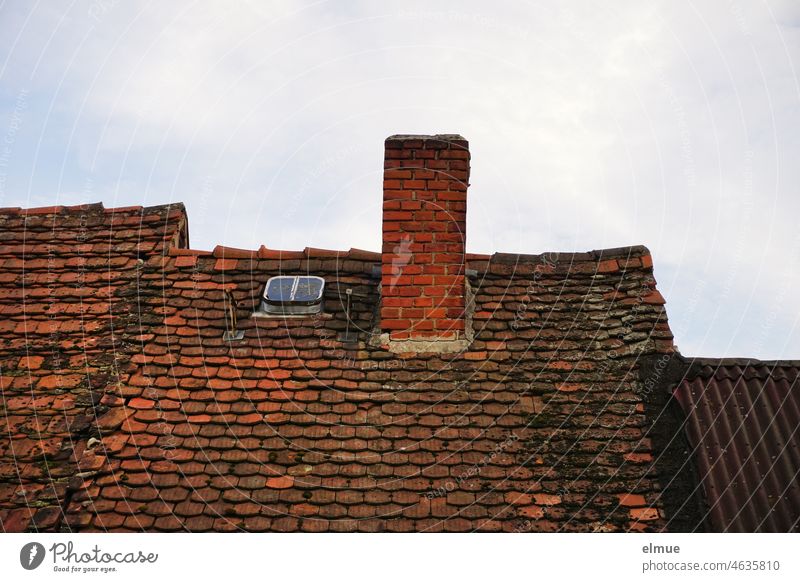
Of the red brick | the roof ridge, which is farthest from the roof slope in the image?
the red brick

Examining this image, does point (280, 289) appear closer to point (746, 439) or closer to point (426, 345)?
point (426, 345)

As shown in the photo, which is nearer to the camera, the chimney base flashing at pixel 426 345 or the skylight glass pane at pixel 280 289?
the chimney base flashing at pixel 426 345

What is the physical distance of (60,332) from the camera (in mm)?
6547

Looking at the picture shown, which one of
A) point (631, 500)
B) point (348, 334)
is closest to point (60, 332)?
point (348, 334)

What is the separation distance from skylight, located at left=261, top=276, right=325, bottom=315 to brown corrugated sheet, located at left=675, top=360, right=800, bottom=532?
315 cm

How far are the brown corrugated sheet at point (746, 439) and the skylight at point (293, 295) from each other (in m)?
3.15

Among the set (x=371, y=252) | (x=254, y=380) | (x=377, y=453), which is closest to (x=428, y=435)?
(x=377, y=453)

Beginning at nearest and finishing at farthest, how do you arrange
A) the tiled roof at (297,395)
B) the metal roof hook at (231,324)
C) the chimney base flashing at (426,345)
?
the tiled roof at (297,395), the chimney base flashing at (426,345), the metal roof hook at (231,324)

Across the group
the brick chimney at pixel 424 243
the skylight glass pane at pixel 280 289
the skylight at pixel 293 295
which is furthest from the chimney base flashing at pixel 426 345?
the skylight glass pane at pixel 280 289

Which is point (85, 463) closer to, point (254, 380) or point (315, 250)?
point (254, 380)

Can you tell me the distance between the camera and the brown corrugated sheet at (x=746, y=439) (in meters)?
5.33

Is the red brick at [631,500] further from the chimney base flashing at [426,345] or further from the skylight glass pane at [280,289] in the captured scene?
the skylight glass pane at [280,289]

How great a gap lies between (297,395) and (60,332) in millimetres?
2163

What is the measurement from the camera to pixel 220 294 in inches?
274
